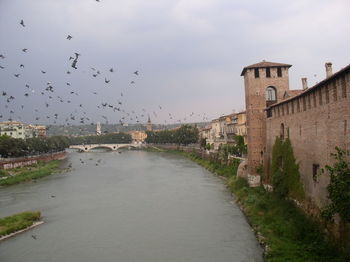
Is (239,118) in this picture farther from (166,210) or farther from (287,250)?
(287,250)

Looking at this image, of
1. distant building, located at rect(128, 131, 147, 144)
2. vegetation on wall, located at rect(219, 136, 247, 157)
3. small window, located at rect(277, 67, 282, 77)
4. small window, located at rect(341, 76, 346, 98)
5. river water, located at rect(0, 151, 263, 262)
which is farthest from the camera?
distant building, located at rect(128, 131, 147, 144)

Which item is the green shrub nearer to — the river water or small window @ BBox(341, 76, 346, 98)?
the river water

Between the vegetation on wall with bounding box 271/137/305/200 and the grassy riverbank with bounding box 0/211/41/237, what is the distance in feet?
38.0

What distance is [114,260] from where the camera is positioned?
1278 centimetres

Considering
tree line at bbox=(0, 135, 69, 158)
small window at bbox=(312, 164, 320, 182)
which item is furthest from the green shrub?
small window at bbox=(312, 164, 320, 182)

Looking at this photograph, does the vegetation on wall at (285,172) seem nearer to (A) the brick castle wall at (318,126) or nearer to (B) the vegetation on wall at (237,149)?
(A) the brick castle wall at (318,126)

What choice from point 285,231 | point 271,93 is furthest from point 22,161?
point 285,231

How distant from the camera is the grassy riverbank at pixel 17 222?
1632cm

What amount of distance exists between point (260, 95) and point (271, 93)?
0.82m

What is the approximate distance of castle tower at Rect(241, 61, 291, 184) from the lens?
71.9 feet

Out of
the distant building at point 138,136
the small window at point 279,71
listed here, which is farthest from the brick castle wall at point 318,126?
the distant building at point 138,136

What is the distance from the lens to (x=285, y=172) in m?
16.4

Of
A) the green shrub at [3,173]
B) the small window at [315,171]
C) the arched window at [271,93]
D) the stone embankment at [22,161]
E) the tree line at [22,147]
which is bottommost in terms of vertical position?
the green shrub at [3,173]

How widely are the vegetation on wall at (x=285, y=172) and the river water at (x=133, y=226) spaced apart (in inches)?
89.5
